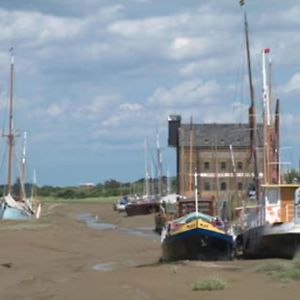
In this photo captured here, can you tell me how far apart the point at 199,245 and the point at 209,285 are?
10398 mm

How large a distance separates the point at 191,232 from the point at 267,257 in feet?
11.7

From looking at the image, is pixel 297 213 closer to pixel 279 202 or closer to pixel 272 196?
pixel 279 202

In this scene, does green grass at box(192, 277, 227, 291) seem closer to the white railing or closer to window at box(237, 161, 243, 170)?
the white railing

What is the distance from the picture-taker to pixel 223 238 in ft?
103

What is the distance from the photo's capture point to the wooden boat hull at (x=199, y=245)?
31.0 m

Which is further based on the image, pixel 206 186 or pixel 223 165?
pixel 223 165

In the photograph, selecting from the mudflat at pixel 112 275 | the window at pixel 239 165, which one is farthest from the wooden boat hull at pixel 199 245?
the window at pixel 239 165

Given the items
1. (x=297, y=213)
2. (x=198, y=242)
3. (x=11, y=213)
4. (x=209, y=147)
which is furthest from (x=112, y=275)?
(x=209, y=147)

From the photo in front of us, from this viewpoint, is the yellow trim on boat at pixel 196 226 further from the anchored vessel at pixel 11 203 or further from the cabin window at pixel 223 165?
the cabin window at pixel 223 165

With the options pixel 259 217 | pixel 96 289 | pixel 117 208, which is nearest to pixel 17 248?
pixel 259 217

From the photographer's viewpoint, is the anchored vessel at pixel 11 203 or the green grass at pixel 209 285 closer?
the green grass at pixel 209 285

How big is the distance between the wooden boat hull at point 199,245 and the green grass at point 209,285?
983cm

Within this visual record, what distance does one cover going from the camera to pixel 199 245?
102 feet

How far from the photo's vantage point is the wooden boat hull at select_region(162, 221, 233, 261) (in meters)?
31.0
